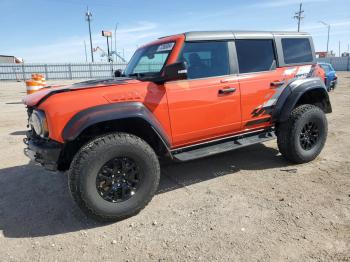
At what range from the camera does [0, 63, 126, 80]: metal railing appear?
1356 inches

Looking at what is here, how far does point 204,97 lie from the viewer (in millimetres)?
4043

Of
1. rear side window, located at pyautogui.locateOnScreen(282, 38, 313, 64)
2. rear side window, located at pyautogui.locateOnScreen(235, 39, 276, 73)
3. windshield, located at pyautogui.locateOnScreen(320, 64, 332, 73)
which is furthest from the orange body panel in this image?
windshield, located at pyautogui.locateOnScreen(320, 64, 332, 73)

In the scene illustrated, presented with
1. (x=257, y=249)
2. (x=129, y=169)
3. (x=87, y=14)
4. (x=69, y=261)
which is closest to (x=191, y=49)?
(x=129, y=169)

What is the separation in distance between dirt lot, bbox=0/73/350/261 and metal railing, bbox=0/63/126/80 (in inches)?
1187

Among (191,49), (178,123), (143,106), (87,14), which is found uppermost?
(87,14)

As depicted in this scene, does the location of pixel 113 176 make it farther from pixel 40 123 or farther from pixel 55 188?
pixel 55 188

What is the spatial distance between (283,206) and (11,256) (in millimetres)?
2751

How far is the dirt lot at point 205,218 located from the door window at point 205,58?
4.77 ft

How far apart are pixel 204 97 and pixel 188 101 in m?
0.24

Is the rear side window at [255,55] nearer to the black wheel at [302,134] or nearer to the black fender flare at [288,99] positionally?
the black fender flare at [288,99]

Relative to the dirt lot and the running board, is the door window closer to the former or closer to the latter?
the running board

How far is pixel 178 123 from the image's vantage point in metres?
3.91

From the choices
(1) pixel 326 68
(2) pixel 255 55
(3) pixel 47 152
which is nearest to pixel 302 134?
(2) pixel 255 55

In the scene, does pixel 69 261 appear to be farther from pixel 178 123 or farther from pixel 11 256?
pixel 178 123
